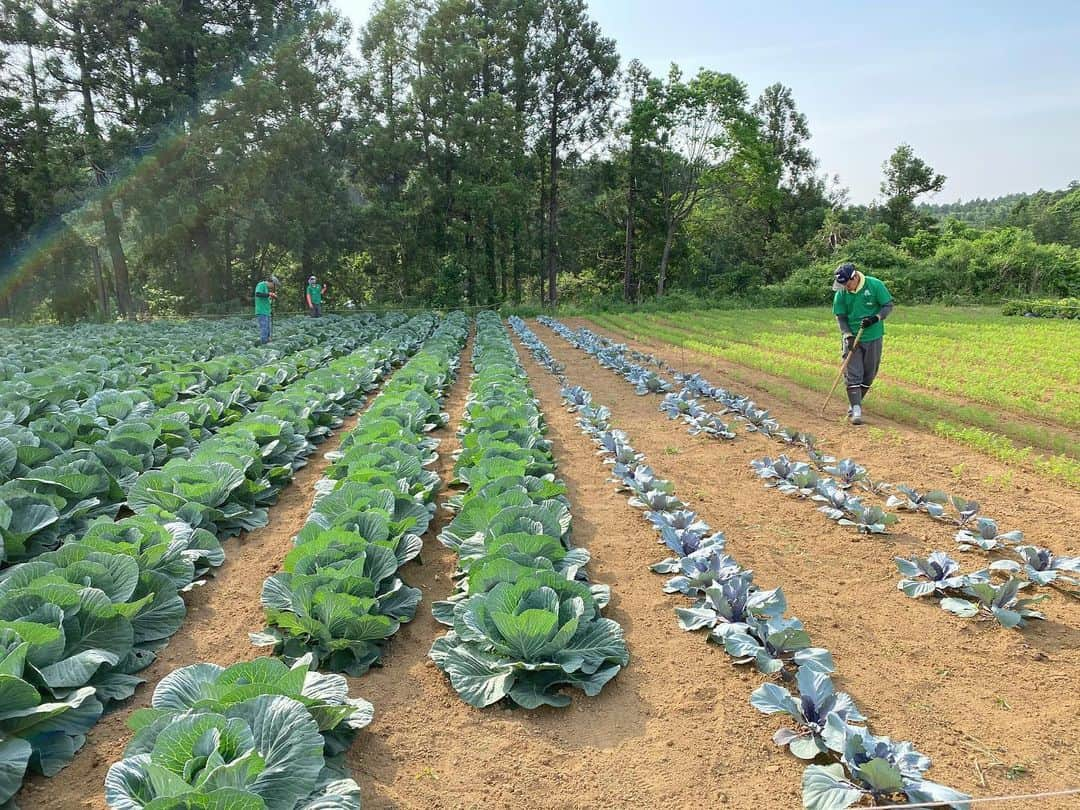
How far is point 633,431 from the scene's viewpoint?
7.57 meters

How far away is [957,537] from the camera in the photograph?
13.8ft

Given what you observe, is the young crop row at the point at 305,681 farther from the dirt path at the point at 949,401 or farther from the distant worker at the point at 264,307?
the distant worker at the point at 264,307

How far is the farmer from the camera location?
7.13 metres

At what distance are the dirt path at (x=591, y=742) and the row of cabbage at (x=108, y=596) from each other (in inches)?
41.1

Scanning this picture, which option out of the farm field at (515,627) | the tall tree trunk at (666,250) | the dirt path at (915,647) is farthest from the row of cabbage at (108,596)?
the tall tree trunk at (666,250)

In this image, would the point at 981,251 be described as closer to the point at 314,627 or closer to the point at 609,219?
the point at 609,219

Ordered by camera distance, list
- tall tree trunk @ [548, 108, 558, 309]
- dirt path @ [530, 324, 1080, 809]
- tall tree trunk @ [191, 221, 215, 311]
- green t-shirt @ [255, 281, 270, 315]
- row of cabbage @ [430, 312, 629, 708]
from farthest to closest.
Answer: tall tree trunk @ [548, 108, 558, 309], tall tree trunk @ [191, 221, 215, 311], green t-shirt @ [255, 281, 270, 315], row of cabbage @ [430, 312, 629, 708], dirt path @ [530, 324, 1080, 809]

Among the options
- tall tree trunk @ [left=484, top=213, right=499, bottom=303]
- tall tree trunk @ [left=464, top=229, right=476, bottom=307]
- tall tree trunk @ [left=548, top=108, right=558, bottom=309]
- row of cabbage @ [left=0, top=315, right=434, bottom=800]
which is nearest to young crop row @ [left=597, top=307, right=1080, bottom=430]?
row of cabbage @ [left=0, top=315, right=434, bottom=800]

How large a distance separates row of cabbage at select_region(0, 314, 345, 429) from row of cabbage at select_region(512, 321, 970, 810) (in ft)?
18.1

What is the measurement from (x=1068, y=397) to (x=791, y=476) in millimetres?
6270

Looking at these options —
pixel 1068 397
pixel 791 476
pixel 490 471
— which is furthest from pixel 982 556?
pixel 1068 397

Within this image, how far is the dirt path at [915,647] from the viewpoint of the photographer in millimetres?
2438

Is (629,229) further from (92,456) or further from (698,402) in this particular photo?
(92,456)

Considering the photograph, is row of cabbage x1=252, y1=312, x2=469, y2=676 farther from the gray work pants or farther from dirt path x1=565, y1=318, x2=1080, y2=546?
the gray work pants
